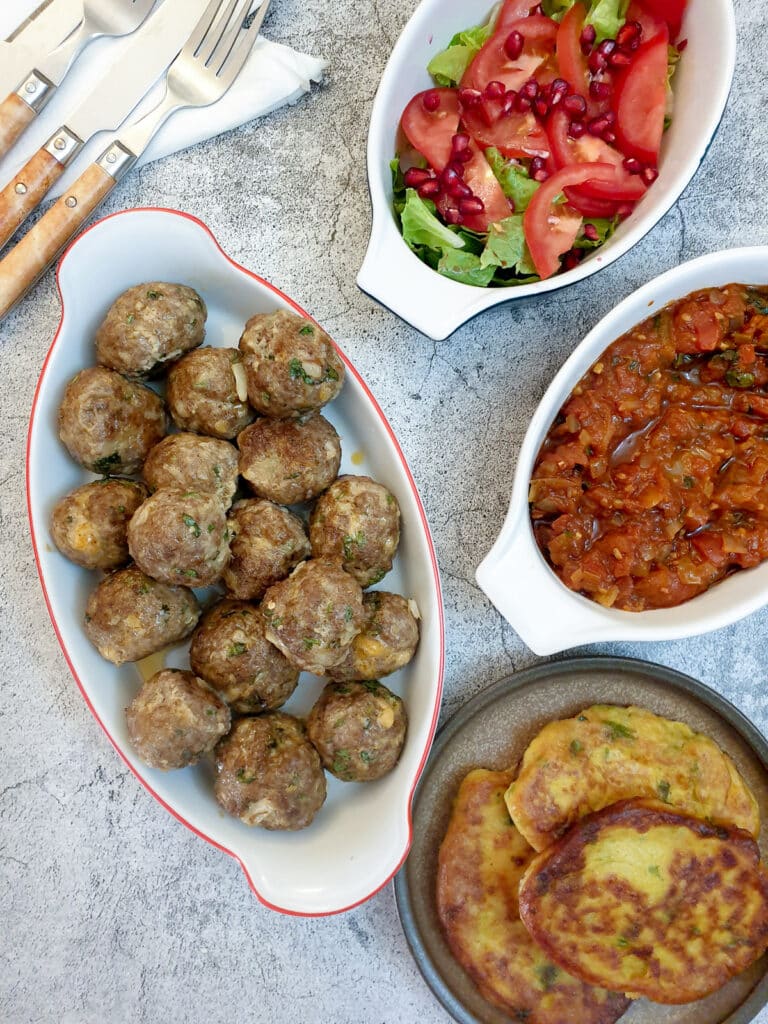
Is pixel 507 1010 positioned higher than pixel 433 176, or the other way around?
pixel 433 176

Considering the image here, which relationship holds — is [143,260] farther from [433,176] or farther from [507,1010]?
[507,1010]

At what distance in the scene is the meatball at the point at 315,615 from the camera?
2.14m

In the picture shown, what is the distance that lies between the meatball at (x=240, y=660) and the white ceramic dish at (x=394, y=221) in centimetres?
105

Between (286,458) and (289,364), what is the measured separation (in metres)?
0.31

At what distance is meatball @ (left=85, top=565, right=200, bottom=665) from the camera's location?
7.29 feet

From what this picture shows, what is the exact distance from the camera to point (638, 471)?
7.75 ft

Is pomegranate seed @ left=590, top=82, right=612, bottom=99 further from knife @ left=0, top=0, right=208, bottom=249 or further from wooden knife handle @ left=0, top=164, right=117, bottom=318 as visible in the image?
wooden knife handle @ left=0, top=164, right=117, bottom=318

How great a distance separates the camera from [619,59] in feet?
7.87

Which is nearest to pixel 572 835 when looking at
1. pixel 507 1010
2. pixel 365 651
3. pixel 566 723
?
pixel 566 723

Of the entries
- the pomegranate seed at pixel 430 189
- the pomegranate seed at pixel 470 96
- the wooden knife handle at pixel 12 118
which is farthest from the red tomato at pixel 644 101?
the wooden knife handle at pixel 12 118

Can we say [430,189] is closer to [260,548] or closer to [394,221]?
[394,221]

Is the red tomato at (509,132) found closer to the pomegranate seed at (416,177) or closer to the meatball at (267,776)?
the pomegranate seed at (416,177)

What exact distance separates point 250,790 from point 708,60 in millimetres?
2575

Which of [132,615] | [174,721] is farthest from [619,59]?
[174,721]
